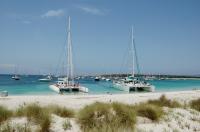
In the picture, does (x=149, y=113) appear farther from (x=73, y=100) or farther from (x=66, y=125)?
(x=73, y=100)

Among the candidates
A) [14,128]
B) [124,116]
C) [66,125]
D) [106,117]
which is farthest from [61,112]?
[14,128]

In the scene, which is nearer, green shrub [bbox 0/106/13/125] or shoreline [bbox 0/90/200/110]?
green shrub [bbox 0/106/13/125]

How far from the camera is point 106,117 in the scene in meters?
10.8

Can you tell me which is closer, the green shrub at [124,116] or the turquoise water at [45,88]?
the green shrub at [124,116]

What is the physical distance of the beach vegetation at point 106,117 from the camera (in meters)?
10.2

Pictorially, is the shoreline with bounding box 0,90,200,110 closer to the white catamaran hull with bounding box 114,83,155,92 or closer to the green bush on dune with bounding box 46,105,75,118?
the green bush on dune with bounding box 46,105,75,118

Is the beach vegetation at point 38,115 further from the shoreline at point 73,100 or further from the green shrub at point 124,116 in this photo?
the shoreline at point 73,100

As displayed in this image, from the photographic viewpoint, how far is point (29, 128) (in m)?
9.45

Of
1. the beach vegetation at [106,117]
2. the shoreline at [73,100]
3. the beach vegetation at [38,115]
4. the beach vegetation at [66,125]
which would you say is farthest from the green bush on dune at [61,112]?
the shoreline at [73,100]

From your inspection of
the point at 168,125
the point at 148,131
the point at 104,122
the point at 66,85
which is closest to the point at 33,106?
the point at 104,122

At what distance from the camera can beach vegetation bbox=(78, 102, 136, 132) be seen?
33.3ft

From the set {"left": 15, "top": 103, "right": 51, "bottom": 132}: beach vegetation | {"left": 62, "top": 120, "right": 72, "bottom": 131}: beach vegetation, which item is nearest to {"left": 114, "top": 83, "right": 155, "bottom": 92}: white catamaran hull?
{"left": 15, "top": 103, "right": 51, "bottom": 132}: beach vegetation

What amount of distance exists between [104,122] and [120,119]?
0.61m

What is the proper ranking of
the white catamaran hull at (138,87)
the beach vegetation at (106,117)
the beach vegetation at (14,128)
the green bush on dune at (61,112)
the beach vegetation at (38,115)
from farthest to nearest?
the white catamaran hull at (138,87), the green bush on dune at (61,112), the beach vegetation at (106,117), the beach vegetation at (38,115), the beach vegetation at (14,128)
